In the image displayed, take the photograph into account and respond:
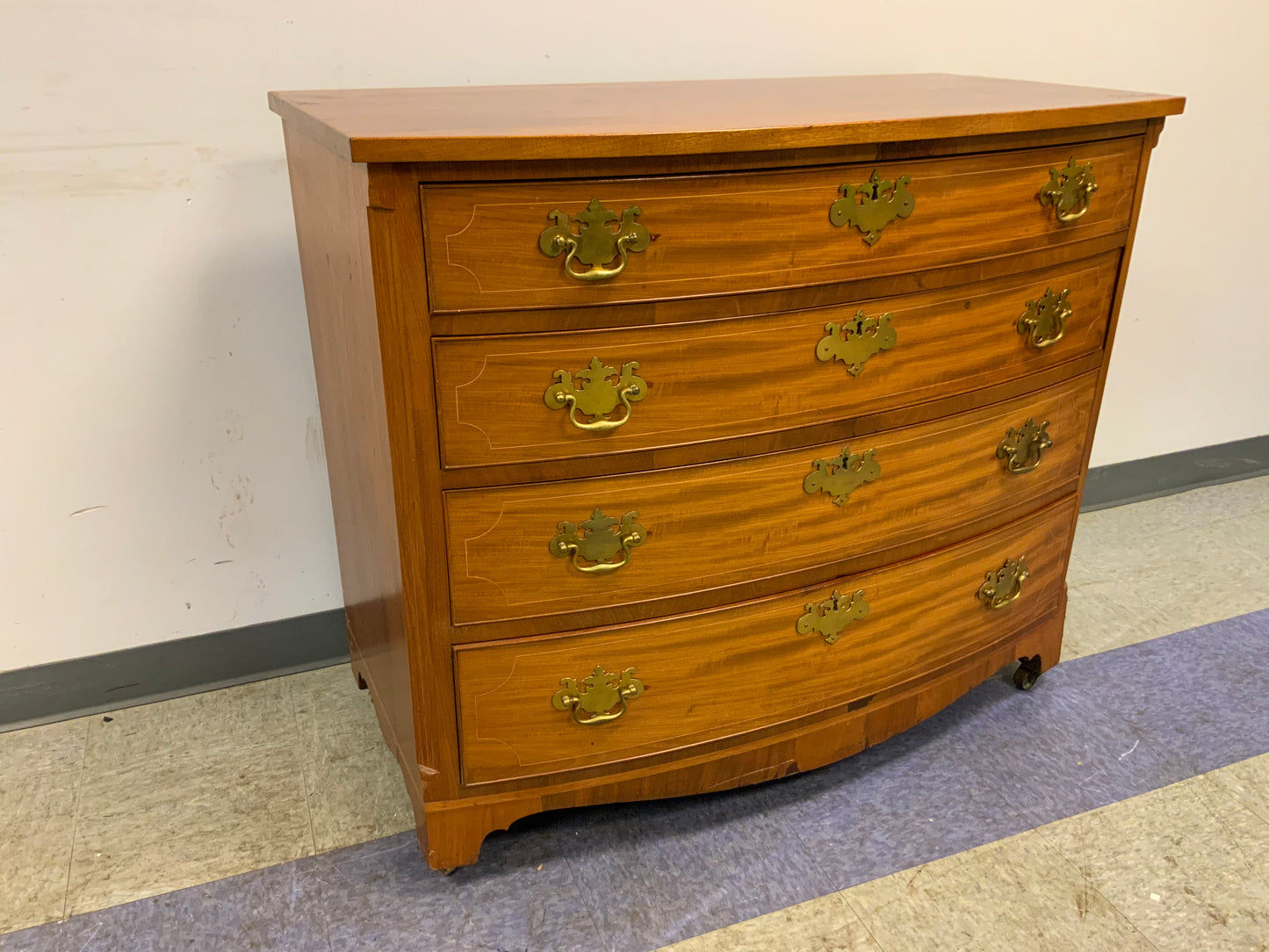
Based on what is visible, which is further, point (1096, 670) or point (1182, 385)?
point (1182, 385)

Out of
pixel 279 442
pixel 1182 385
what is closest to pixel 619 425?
pixel 279 442

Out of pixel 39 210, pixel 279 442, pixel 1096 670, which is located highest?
pixel 39 210

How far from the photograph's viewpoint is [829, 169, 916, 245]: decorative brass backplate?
122 centimetres

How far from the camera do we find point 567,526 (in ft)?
4.09

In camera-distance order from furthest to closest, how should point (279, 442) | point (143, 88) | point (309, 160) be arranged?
1. point (279, 442)
2. point (143, 88)
3. point (309, 160)

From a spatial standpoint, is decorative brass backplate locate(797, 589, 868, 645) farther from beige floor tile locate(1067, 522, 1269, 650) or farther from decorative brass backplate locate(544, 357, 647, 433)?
beige floor tile locate(1067, 522, 1269, 650)

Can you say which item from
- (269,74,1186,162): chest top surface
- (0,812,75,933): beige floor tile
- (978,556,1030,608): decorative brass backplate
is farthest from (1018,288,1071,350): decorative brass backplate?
(0,812,75,933): beige floor tile

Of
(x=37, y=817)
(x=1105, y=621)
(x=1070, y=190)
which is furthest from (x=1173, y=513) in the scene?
(x=37, y=817)

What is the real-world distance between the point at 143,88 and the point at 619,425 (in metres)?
0.93

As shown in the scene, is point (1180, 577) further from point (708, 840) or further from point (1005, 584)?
point (708, 840)

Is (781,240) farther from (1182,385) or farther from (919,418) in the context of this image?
(1182,385)

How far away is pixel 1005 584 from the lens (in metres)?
1.65

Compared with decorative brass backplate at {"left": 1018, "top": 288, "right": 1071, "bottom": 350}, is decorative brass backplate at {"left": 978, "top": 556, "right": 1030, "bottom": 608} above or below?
below

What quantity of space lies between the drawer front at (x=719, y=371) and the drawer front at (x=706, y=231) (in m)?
0.05
